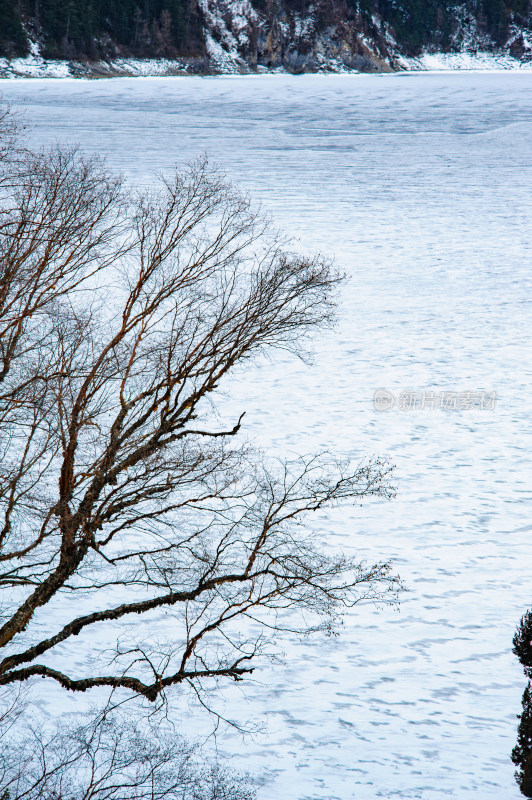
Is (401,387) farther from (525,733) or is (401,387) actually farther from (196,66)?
(196,66)

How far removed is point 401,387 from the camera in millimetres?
18297

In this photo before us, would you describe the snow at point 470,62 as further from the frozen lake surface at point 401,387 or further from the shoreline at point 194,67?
the frozen lake surface at point 401,387

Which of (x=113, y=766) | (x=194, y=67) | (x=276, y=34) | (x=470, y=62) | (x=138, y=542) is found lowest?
(x=138, y=542)

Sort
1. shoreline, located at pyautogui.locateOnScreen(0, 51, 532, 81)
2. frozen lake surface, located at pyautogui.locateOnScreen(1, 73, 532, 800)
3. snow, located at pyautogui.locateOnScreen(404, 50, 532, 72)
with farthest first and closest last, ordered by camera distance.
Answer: snow, located at pyautogui.locateOnScreen(404, 50, 532, 72), shoreline, located at pyautogui.locateOnScreen(0, 51, 532, 81), frozen lake surface, located at pyautogui.locateOnScreen(1, 73, 532, 800)

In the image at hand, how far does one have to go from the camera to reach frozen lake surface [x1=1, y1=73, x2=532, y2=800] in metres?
8.45

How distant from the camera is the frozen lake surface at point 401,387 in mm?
8453

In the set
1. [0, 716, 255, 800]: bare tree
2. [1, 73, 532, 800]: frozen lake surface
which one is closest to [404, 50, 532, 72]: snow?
[1, 73, 532, 800]: frozen lake surface

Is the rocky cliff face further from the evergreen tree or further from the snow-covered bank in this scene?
the evergreen tree

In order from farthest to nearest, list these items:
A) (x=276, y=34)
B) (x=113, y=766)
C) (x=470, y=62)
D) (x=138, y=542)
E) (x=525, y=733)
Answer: (x=470, y=62) → (x=276, y=34) → (x=138, y=542) → (x=113, y=766) → (x=525, y=733)

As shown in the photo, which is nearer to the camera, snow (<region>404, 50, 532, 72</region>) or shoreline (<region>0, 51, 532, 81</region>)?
shoreline (<region>0, 51, 532, 81</region>)

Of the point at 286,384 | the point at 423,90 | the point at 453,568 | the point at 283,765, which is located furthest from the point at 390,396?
the point at 423,90

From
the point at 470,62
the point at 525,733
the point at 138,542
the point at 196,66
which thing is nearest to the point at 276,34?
the point at 196,66

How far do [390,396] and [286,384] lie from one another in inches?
100

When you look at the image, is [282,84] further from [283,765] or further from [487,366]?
[283,765]
